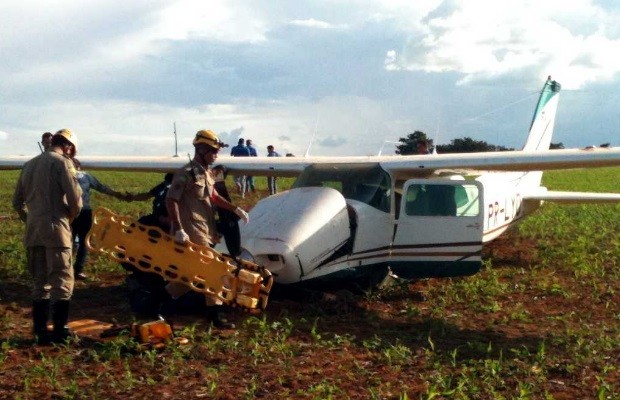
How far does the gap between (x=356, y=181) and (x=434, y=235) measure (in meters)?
1.12

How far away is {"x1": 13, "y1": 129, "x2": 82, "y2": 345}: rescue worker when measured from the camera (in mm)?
6262

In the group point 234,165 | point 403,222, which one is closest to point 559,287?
point 403,222

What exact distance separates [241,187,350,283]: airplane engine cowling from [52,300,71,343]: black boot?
1.90 metres

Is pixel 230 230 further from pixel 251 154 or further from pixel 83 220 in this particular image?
pixel 251 154

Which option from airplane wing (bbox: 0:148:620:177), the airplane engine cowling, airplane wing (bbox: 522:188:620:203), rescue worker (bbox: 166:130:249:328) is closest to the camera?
rescue worker (bbox: 166:130:249:328)

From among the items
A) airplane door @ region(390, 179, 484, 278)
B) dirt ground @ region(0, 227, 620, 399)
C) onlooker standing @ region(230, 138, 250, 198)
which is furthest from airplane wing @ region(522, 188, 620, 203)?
onlooker standing @ region(230, 138, 250, 198)

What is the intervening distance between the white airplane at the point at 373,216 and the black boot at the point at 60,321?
1.88 meters

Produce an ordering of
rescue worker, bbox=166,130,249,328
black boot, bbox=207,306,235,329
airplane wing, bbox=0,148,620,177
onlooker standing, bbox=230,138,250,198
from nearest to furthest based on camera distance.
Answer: rescue worker, bbox=166,130,249,328 → black boot, bbox=207,306,235,329 → airplane wing, bbox=0,148,620,177 → onlooker standing, bbox=230,138,250,198

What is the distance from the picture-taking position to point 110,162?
11.4 meters

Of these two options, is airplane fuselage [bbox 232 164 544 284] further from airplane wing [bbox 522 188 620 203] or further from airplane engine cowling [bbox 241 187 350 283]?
airplane wing [bbox 522 188 620 203]

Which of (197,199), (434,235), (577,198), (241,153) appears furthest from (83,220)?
(241,153)

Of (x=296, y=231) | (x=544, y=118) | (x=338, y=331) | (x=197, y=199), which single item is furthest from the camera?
(x=544, y=118)

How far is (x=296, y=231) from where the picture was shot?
25.2ft

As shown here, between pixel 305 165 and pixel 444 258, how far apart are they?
7.09 feet
